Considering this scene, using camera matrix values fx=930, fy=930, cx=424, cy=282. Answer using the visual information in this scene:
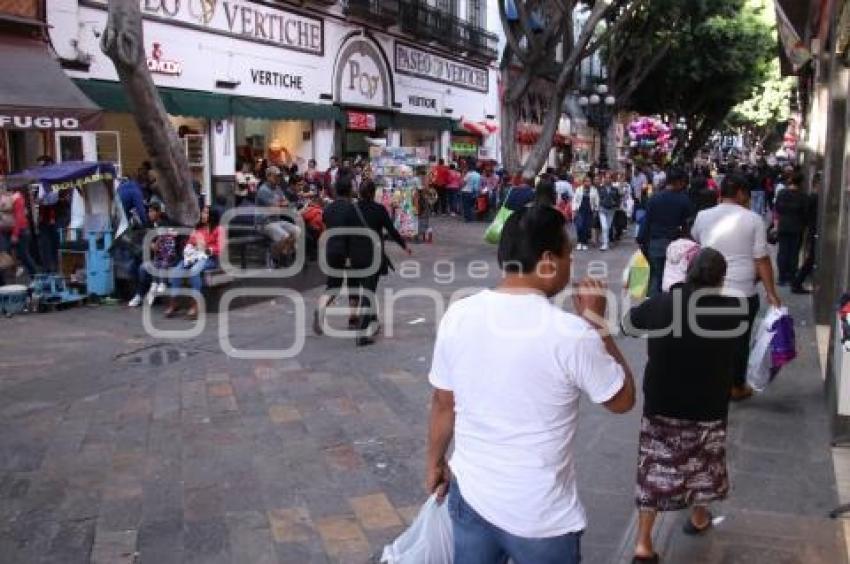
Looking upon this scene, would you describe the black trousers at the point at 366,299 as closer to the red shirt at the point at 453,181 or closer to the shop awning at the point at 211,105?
the shop awning at the point at 211,105

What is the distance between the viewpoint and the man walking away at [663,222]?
849 cm

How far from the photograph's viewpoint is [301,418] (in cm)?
624

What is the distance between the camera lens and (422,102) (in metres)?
27.0

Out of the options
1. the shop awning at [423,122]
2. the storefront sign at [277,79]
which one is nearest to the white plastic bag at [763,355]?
the storefront sign at [277,79]

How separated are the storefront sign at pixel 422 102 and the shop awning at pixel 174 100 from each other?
9.41 m

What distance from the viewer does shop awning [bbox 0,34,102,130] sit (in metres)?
12.5

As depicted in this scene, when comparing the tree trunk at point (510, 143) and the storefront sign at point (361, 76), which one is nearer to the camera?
the tree trunk at point (510, 143)

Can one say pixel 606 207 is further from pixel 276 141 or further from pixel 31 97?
pixel 31 97

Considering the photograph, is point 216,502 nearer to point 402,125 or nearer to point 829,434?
point 829,434

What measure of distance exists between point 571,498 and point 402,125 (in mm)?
23437

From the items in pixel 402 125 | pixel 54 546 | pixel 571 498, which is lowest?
pixel 54 546

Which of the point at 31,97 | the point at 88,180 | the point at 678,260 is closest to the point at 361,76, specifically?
the point at 31,97

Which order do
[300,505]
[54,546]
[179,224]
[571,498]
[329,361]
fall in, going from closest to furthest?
1. [571,498]
2. [54,546]
3. [300,505]
4. [329,361]
5. [179,224]

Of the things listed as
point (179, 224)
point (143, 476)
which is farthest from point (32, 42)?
point (143, 476)
